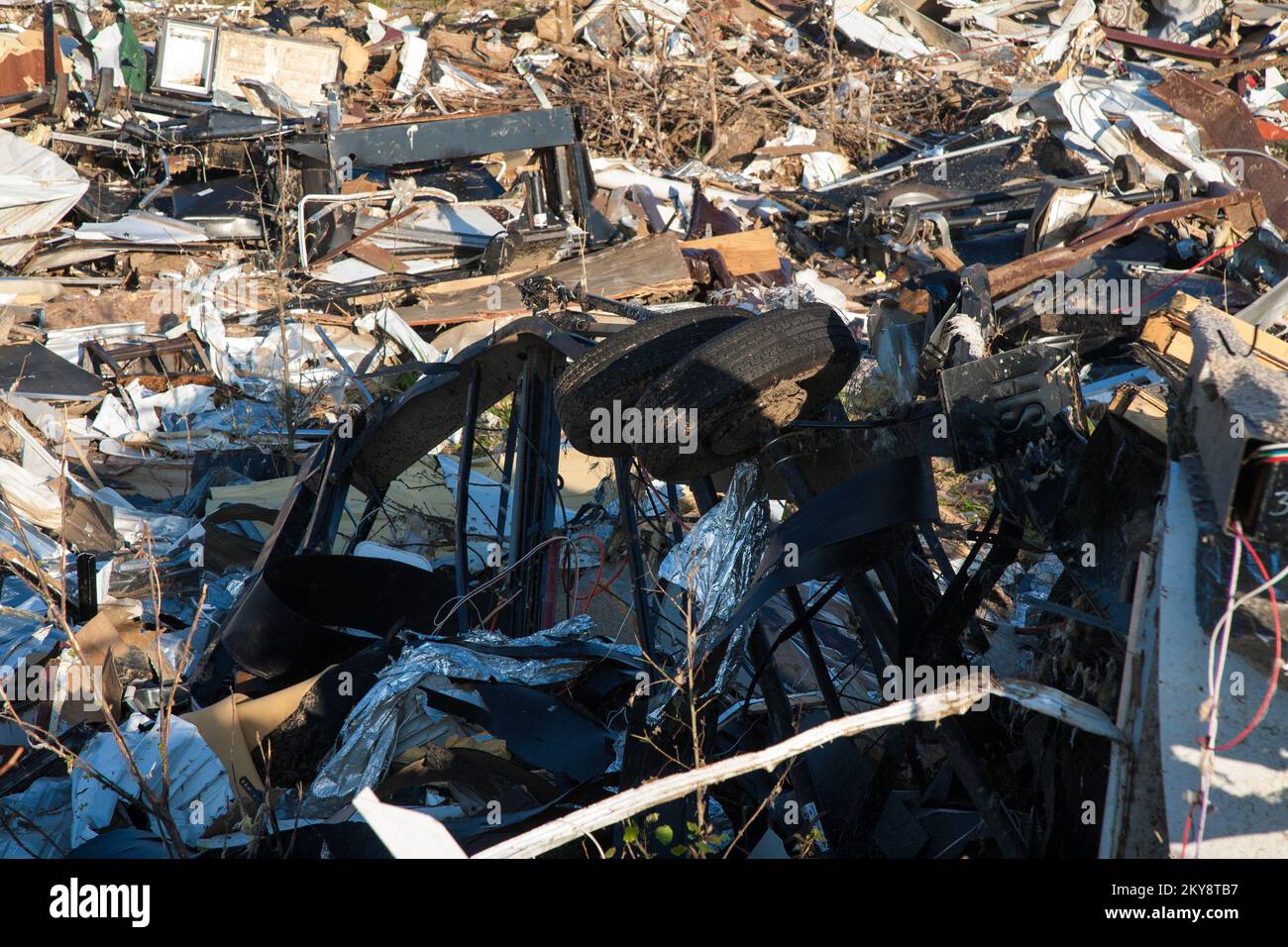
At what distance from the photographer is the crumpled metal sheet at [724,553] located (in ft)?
10.8

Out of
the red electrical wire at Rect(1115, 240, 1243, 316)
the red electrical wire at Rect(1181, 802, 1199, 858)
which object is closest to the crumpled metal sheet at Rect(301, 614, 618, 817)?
the red electrical wire at Rect(1181, 802, 1199, 858)

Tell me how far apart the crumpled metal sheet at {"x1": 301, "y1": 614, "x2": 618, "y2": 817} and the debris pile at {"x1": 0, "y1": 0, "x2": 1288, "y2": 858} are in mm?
16

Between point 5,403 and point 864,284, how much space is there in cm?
701

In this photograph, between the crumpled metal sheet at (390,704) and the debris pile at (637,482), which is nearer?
the debris pile at (637,482)

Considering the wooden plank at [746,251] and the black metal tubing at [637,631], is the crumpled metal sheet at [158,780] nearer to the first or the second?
the black metal tubing at [637,631]

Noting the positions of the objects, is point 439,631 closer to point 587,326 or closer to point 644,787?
point 587,326

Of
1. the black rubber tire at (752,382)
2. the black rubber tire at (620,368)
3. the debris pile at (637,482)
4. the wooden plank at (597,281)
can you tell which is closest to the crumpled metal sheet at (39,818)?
the debris pile at (637,482)

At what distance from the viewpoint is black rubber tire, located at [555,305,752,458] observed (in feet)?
11.9

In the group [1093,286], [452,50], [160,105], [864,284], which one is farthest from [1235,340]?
[452,50]

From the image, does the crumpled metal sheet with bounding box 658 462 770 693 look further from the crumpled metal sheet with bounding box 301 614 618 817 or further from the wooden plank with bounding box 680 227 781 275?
the wooden plank with bounding box 680 227 781 275

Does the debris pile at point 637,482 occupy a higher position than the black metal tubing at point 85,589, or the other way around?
the debris pile at point 637,482

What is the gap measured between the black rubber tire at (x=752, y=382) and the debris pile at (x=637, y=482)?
0.02 metres
